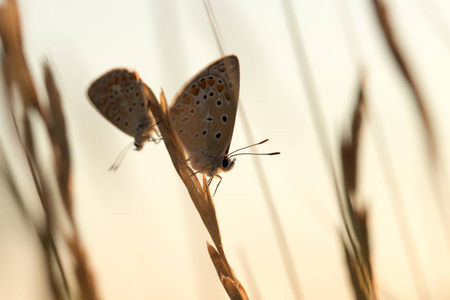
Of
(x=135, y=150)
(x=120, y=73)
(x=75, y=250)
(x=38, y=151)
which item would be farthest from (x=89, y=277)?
(x=135, y=150)

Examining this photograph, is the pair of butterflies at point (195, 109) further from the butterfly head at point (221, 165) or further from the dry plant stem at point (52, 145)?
the dry plant stem at point (52, 145)

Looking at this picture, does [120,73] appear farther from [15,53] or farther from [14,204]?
[14,204]

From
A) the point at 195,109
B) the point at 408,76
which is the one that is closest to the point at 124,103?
the point at 195,109

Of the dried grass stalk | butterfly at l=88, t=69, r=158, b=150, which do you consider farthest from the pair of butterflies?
the dried grass stalk

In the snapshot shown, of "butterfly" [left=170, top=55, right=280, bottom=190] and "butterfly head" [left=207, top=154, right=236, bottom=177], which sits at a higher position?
"butterfly" [left=170, top=55, right=280, bottom=190]

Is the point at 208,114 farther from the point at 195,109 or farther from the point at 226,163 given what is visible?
the point at 226,163

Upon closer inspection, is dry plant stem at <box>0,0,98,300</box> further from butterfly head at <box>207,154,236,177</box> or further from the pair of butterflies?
butterfly head at <box>207,154,236,177</box>
